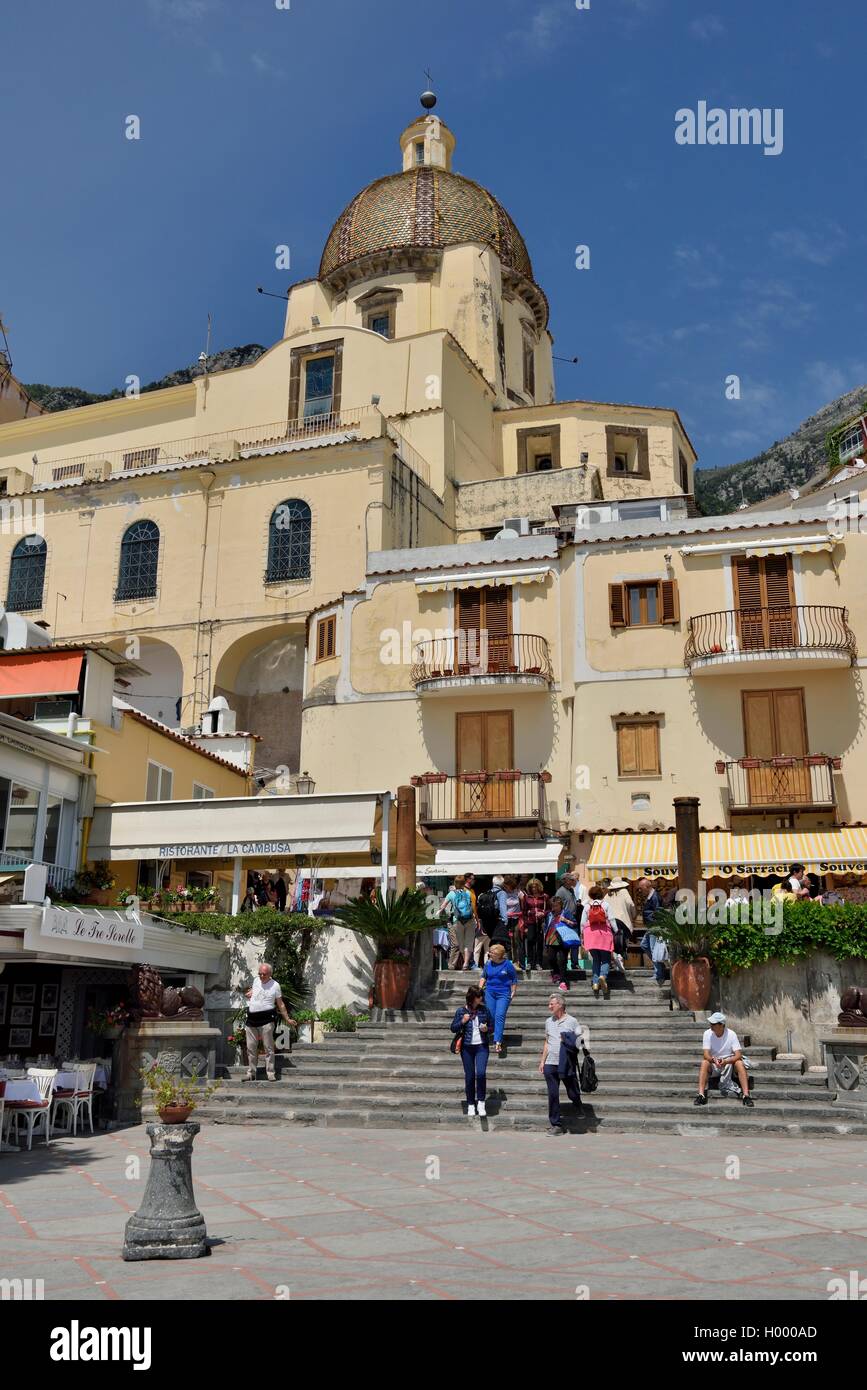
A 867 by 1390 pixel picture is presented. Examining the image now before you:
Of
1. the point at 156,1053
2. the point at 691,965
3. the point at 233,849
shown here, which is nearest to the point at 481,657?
the point at 233,849

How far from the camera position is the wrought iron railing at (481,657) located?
2730cm

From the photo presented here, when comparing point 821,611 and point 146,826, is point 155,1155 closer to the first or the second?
point 146,826

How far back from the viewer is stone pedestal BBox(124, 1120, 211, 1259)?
24.5ft

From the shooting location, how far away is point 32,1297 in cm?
662

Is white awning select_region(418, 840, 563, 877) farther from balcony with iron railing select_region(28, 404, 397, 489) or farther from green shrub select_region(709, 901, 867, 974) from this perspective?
balcony with iron railing select_region(28, 404, 397, 489)

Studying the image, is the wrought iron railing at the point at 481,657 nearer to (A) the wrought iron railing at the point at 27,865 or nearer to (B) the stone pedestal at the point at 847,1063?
(A) the wrought iron railing at the point at 27,865

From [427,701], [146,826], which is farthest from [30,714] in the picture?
[427,701]

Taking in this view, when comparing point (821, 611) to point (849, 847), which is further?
point (821, 611)

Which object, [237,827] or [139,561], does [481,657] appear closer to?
[237,827]

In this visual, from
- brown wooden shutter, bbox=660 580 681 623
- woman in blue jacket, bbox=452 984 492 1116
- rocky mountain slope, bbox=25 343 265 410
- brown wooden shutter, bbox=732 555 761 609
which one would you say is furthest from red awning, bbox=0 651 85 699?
rocky mountain slope, bbox=25 343 265 410

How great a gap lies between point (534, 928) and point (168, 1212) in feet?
39.8

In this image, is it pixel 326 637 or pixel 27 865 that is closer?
pixel 27 865

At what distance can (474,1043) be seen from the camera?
13320 mm
